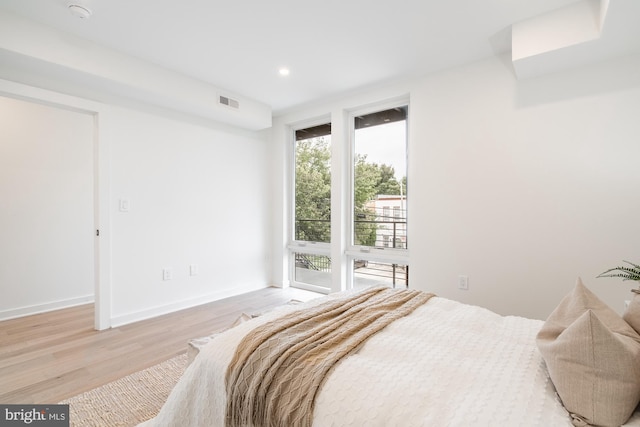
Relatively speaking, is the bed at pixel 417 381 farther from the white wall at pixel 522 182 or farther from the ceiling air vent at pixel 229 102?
the ceiling air vent at pixel 229 102

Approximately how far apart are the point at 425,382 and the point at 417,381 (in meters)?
0.03

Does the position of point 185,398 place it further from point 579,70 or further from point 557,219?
point 579,70

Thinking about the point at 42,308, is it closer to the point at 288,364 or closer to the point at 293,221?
the point at 293,221

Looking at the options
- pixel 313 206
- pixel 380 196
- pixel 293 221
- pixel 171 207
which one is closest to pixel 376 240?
pixel 380 196

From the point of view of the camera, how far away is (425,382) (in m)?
0.98

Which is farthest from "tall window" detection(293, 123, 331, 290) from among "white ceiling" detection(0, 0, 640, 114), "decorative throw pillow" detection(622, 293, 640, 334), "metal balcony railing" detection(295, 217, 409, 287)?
"decorative throw pillow" detection(622, 293, 640, 334)

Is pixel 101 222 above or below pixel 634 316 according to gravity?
above

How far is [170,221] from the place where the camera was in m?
3.42

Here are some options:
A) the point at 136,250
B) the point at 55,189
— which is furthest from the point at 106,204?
the point at 55,189

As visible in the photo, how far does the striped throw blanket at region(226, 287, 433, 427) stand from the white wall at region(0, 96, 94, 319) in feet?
11.7

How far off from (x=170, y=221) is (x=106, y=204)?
66 centimetres

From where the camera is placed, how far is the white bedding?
2.81ft

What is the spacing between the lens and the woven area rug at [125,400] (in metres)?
1.65

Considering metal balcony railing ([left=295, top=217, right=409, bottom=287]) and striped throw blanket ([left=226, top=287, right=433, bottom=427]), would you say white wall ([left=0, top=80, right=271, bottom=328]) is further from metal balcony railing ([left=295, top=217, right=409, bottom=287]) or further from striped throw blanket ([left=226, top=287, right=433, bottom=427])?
striped throw blanket ([left=226, top=287, right=433, bottom=427])
